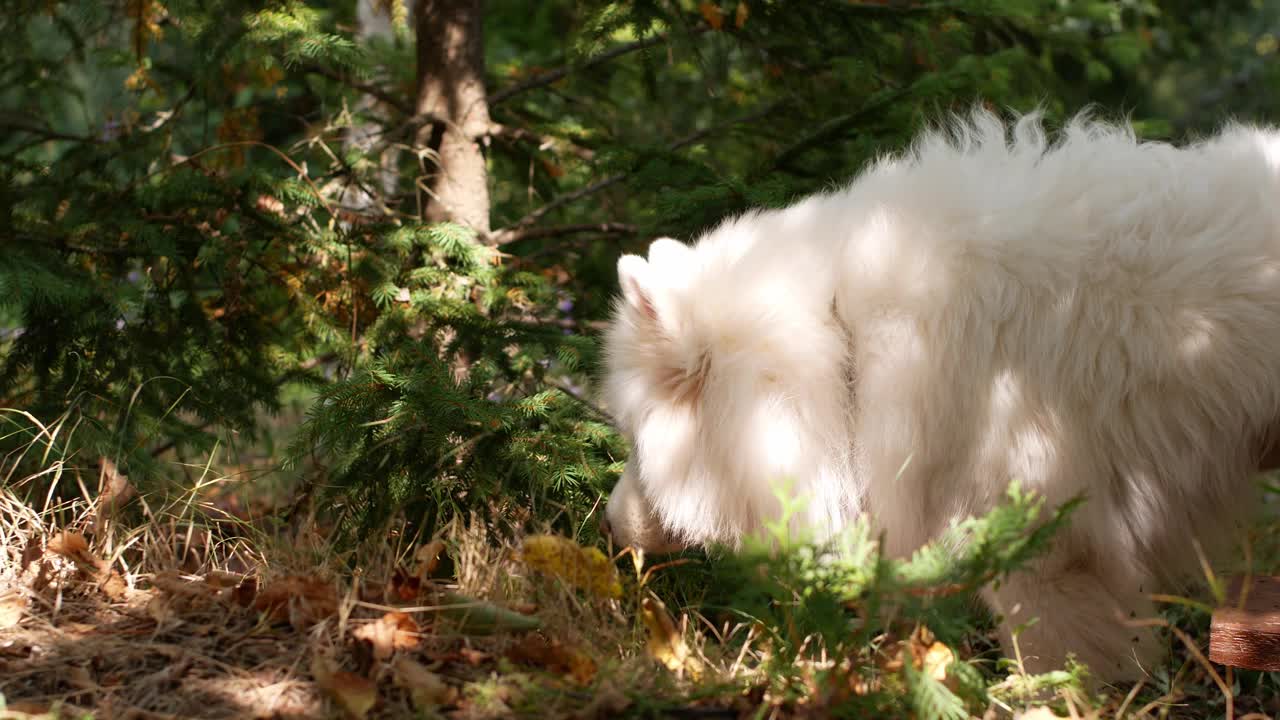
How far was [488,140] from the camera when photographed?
518 centimetres

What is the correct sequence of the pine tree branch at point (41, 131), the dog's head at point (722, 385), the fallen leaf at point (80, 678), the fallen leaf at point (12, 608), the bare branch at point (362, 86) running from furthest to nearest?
the bare branch at point (362, 86) < the pine tree branch at point (41, 131) < the dog's head at point (722, 385) < the fallen leaf at point (12, 608) < the fallen leaf at point (80, 678)

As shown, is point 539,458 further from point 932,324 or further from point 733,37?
point 733,37

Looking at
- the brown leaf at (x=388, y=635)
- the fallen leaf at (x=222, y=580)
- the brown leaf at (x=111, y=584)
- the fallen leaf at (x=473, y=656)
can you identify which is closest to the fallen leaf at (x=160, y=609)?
the fallen leaf at (x=222, y=580)

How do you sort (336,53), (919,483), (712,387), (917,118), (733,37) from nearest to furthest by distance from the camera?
(919,483) < (712,387) < (336,53) < (917,118) < (733,37)

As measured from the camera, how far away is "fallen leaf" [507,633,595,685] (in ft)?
7.82

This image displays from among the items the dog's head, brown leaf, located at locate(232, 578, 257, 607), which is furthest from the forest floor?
the dog's head

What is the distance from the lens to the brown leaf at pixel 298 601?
2.63m

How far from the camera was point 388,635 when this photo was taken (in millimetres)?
2500

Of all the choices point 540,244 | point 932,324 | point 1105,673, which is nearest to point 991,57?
point 540,244

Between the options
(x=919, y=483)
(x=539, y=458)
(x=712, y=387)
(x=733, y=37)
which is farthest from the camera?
(x=733, y=37)

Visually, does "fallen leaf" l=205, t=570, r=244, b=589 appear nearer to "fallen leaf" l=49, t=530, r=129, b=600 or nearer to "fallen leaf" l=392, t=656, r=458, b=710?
"fallen leaf" l=49, t=530, r=129, b=600

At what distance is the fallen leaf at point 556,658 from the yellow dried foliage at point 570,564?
28cm

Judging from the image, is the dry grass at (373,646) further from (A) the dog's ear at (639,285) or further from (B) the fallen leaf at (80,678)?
(A) the dog's ear at (639,285)

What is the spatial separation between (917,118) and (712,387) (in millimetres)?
2101
